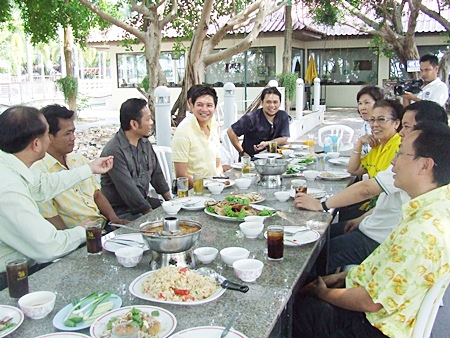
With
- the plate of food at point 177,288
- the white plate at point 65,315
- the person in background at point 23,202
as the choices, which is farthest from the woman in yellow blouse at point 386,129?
the white plate at point 65,315

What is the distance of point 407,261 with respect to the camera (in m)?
1.67

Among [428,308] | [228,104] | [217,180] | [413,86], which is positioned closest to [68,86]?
[228,104]

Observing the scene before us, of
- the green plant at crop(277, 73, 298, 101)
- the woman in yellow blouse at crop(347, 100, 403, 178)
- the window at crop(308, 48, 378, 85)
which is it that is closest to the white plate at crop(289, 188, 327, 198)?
the woman in yellow blouse at crop(347, 100, 403, 178)

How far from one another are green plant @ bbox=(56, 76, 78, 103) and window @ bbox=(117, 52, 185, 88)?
4287 mm

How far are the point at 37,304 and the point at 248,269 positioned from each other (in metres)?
0.83

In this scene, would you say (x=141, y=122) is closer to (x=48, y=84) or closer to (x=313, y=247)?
(x=313, y=247)

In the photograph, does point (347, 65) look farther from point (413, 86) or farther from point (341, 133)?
point (341, 133)

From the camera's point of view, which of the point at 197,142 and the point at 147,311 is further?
the point at 197,142

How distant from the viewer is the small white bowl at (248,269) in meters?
1.87

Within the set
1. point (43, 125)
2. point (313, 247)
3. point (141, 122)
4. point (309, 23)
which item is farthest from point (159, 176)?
point (309, 23)

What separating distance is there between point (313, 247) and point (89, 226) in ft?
3.65

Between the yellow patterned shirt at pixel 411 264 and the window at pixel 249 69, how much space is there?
14.8 metres

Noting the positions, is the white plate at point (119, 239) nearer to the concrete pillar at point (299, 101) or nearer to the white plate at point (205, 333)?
the white plate at point (205, 333)

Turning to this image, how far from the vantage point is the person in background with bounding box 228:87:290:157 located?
5.47 meters
